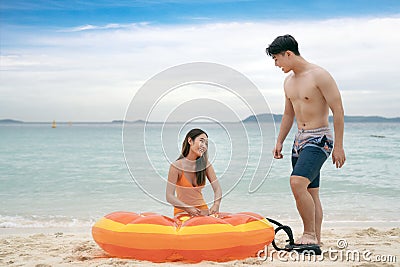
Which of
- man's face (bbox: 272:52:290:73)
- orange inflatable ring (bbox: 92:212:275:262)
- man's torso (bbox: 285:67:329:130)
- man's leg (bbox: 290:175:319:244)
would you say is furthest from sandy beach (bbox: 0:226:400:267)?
man's face (bbox: 272:52:290:73)

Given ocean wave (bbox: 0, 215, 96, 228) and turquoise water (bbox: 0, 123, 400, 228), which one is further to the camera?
ocean wave (bbox: 0, 215, 96, 228)

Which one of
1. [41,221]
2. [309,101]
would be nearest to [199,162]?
[309,101]

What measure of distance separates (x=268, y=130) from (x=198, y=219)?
1014mm

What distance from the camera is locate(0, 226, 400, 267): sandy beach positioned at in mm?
4094

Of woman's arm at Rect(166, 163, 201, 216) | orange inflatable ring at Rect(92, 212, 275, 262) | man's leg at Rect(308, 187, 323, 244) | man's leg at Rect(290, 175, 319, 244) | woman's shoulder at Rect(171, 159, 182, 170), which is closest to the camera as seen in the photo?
orange inflatable ring at Rect(92, 212, 275, 262)

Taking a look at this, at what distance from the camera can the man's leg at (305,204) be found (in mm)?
4344

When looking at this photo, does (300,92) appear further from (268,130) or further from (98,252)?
(98,252)

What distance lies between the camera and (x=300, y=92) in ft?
14.9

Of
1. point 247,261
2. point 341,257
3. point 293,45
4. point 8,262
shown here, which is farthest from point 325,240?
point 8,262

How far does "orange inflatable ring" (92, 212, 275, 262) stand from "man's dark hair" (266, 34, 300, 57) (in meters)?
1.48

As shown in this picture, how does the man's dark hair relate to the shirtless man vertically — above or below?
above

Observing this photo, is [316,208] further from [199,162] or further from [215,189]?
[199,162]

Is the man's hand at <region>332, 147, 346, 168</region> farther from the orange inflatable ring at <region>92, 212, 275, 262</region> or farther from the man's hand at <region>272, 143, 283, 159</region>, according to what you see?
the orange inflatable ring at <region>92, 212, 275, 262</region>

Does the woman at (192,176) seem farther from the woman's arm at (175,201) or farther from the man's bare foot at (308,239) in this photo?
the man's bare foot at (308,239)
